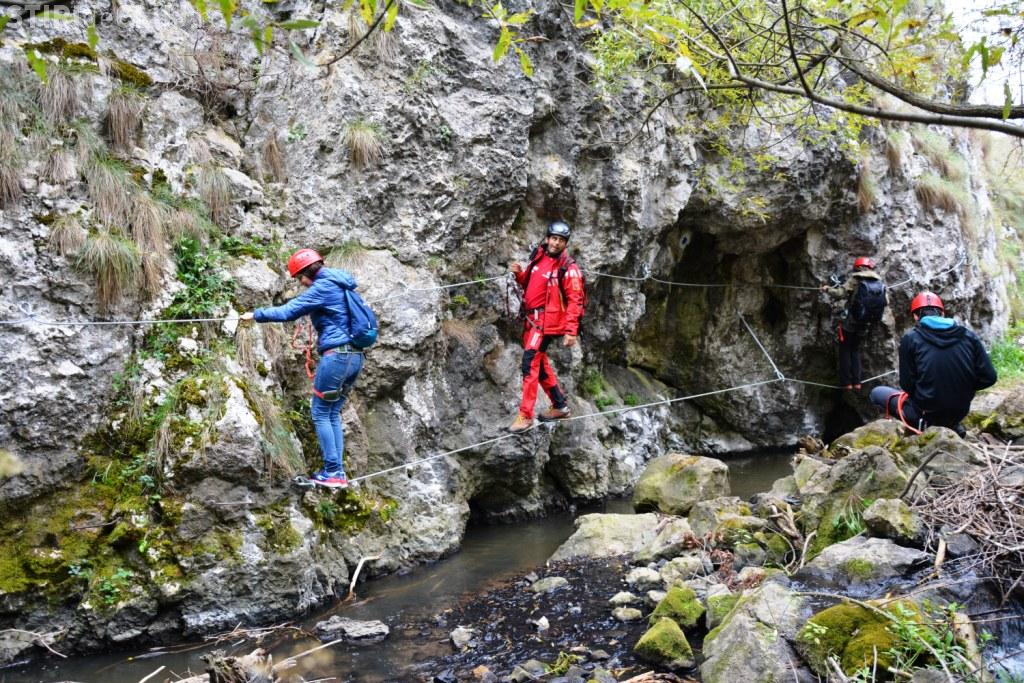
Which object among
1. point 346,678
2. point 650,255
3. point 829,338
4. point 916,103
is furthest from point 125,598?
point 829,338

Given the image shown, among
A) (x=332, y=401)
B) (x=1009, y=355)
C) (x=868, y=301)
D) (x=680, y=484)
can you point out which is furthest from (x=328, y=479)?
(x=1009, y=355)

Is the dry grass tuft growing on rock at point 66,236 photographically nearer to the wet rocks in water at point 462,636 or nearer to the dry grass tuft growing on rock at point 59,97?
the dry grass tuft growing on rock at point 59,97

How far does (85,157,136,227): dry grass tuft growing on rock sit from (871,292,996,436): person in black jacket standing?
7730mm

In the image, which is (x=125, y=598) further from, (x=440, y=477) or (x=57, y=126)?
(x=57, y=126)

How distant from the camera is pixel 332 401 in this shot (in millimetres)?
7059

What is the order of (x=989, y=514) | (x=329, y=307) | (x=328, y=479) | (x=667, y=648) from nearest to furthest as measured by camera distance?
(x=989, y=514), (x=667, y=648), (x=329, y=307), (x=328, y=479)

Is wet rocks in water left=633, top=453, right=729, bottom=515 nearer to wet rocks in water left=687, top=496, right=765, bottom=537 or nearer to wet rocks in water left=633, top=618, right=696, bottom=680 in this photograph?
wet rocks in water left=687, top=496, right=765, bottom=537

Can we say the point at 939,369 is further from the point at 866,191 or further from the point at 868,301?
the point at 866,191

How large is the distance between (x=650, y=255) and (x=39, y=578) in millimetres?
9052

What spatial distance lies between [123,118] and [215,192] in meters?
1.07

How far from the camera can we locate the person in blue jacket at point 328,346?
6805 millimetres

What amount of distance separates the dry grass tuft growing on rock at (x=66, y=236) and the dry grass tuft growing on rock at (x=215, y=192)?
145 centimetres

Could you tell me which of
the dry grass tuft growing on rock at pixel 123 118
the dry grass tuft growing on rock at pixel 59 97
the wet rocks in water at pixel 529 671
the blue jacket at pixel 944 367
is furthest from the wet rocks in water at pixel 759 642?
the dry grass tuft growing on rock at pixel 59 97

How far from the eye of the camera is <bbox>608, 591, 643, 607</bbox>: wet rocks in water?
655 centimetres
